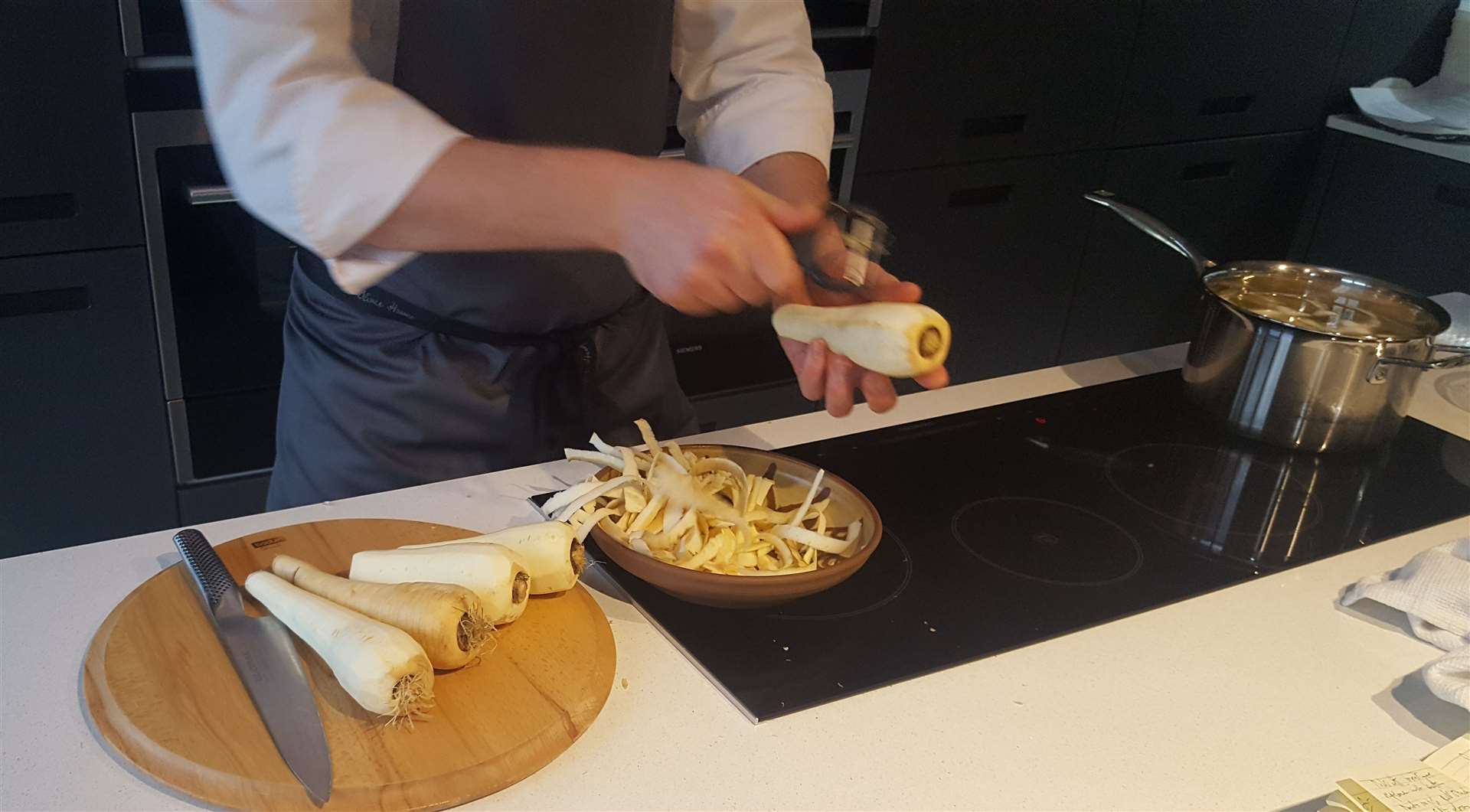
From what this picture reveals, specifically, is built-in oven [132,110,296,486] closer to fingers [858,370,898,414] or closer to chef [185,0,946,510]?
chef [185,0,946,510]

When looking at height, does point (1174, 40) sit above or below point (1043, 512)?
above

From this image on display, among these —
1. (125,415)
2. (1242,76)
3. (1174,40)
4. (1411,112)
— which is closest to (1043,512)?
(125,415)

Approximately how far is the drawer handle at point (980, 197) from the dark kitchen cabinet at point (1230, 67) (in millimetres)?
284

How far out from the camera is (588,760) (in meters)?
0.67

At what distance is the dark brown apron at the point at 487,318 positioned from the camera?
104 centimetres

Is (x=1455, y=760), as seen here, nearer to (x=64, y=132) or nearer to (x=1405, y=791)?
(x=1405, y=791)

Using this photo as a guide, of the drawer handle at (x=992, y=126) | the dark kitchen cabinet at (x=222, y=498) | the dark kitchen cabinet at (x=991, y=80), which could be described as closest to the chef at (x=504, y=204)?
the dark kitchen cabinet at (x=222, y=498)

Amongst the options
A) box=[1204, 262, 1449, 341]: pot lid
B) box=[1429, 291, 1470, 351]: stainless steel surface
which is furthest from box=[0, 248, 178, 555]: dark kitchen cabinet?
box=[1429, 291, 1470, 351]: stainless steel surface

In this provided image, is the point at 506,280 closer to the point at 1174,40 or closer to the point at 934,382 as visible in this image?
the point at 934,382

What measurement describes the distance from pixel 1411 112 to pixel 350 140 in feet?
8.10

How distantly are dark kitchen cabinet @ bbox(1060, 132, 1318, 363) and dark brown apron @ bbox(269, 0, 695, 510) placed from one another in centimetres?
153

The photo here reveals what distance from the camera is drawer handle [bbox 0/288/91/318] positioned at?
1498 millimetres

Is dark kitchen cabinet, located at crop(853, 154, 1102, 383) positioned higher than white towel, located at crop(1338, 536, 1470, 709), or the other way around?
white towel, located at crop(1338, 536, 1470, 709)

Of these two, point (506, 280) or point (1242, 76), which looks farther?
point (1242, 76)
